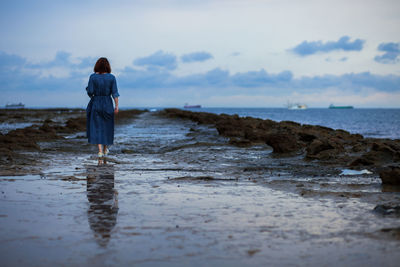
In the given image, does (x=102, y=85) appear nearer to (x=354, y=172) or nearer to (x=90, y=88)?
(x=90, y=88)

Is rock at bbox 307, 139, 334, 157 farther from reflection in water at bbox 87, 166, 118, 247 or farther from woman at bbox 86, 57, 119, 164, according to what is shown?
reflection in water at bbox 87, 166, 118, 247

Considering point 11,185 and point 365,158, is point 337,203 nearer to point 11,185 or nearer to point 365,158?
point 365,158

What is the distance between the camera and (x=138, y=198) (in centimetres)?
455

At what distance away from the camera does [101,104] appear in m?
8.95

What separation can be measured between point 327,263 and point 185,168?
195 inches

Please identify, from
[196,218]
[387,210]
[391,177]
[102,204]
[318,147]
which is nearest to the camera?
[196,218]

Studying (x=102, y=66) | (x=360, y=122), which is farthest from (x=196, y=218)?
(x=360, y=122)

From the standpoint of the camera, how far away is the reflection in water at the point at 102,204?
3218 mm

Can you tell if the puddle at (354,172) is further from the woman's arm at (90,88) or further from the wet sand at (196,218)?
the woman's arm at (90,88)

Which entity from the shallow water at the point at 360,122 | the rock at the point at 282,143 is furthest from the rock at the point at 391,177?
the shallow water at the point at 360,122

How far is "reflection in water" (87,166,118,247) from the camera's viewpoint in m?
3.22

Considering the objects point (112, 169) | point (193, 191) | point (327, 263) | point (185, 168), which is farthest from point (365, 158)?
point (327, 263)

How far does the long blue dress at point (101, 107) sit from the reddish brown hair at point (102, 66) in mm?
90

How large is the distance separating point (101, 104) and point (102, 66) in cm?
79
